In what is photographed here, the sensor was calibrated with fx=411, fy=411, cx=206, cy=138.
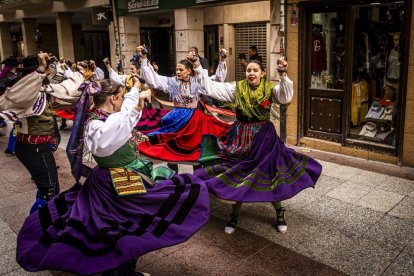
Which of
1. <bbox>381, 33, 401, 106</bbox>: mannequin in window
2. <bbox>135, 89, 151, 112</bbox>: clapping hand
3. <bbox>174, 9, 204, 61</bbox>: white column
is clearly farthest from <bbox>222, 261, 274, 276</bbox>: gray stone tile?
<bbox>174, 9, 204, 61</bbox>: white column

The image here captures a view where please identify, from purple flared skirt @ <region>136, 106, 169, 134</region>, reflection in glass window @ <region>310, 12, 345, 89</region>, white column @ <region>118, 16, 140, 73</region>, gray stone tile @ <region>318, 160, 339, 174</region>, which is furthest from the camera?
white column @ <region>118, 16, 140, 73</region>

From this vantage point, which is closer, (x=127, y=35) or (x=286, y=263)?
(x=286, y=263)

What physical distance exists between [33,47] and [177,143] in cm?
1699

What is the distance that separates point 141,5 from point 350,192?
29.2ft

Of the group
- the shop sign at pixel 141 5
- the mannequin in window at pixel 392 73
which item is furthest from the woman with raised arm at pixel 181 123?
the shop sign at pixel 141 5

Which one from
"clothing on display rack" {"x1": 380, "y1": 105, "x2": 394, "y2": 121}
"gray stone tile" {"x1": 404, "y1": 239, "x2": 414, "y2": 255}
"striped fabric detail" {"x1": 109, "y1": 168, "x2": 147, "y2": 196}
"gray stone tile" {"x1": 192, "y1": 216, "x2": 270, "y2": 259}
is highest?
"striped fabric detail" {"x1": 109, "y1": 168, "x2": 147, "y2": 196}

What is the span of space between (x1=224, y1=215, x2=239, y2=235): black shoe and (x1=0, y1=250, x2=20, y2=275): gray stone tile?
2183 mm

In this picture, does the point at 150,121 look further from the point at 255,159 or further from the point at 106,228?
the point at 106,228

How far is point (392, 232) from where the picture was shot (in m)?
4.48

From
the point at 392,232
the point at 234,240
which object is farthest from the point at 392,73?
the point at 234,240

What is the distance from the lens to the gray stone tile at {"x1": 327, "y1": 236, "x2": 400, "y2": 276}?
3771 mm

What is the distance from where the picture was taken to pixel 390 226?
15.2 ft

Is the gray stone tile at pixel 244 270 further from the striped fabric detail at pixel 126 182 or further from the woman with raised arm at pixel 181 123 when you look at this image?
the woman with raised arm at pixel 181 123

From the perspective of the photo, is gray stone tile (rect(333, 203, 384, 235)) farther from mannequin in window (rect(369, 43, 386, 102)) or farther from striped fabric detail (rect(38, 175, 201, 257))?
mannequin in window (rect(369, 43, 386, 102))
